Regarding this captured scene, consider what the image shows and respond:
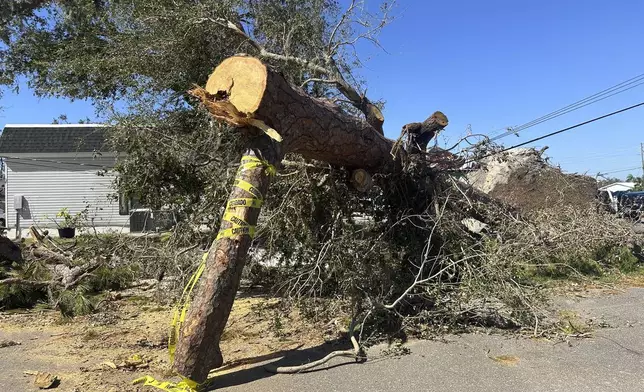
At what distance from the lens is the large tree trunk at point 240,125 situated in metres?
3.85

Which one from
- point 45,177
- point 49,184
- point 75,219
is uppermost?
point 45,177

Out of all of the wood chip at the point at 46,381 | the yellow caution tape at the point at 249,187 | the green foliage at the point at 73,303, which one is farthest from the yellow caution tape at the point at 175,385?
the green foliage at the point at 73,303

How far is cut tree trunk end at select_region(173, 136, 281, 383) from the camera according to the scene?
3.83m

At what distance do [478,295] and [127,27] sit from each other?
7362mm

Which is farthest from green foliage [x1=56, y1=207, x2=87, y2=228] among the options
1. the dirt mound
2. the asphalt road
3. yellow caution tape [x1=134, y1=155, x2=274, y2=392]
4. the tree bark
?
the dirt mound

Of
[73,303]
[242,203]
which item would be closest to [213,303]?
[242,203]

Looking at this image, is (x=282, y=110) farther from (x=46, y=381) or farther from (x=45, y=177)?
(x=45, y=177)

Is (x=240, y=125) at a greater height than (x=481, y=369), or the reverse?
(x=240, y=125)

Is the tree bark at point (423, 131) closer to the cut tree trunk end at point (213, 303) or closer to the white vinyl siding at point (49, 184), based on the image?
the cut tree trunk end at point (213, 303)

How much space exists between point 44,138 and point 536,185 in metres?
18.9

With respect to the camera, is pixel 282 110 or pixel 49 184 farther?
pixel 49 184

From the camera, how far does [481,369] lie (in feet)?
13.9

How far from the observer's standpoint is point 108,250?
25.6 feet

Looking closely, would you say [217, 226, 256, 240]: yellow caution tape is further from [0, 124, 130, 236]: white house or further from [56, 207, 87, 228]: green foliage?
[0, 124, 130, 236]: white house
